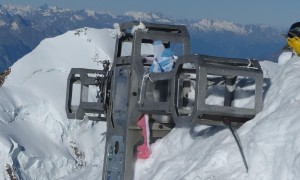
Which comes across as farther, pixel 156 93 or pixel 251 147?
pixel 156 93

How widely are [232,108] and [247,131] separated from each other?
226mm

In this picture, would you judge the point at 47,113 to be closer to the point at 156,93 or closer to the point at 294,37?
the point at 156,93

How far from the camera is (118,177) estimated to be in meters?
7.78

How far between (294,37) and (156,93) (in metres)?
1.52

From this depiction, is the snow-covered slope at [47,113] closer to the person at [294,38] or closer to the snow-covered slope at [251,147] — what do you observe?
the snow-covered slope at [251,147]

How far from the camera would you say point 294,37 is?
264 inches

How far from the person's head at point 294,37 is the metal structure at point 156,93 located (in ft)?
1.48

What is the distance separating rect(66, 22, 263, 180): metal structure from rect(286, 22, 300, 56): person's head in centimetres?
45

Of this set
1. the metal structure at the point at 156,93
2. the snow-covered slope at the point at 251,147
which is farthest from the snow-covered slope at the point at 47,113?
the snow-covered slope at the point at 251,147

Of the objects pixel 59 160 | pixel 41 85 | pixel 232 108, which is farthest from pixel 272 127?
pixel 41 85

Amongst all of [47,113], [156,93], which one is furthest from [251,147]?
[47,113]

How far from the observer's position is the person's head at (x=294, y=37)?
21.9 ft

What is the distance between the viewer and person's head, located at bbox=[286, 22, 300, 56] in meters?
6.67

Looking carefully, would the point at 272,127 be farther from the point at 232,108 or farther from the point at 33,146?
the point at 33,146
